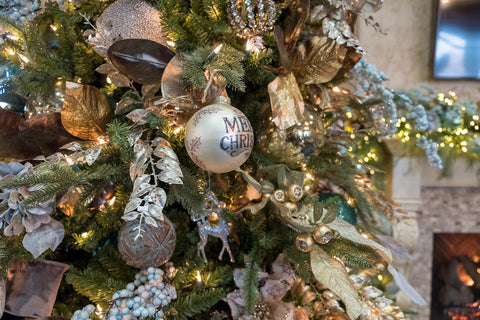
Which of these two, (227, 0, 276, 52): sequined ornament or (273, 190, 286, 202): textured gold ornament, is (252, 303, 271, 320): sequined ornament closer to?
(273, 190, 286, 202): textured gold ornament

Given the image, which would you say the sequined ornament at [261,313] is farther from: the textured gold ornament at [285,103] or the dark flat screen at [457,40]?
the dark flat screen at [457,40]

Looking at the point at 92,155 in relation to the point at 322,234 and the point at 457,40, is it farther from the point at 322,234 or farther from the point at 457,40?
the point at 457,40

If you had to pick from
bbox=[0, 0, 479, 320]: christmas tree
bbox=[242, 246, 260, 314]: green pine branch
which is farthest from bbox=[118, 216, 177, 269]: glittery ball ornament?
bbox=[242, 246, 260, 314]: green pine branch

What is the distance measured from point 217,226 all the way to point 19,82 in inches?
14.4

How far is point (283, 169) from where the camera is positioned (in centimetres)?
54

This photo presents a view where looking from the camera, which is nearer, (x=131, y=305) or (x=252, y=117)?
(x=131, y=305)

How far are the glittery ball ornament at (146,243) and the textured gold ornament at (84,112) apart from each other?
0.15 meters

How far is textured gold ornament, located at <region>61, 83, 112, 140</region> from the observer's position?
0.51 metres

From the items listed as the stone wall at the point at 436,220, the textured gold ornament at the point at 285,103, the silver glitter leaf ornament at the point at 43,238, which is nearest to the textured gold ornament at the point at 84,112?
the silver glitter leaf ornament at the point at 43,238

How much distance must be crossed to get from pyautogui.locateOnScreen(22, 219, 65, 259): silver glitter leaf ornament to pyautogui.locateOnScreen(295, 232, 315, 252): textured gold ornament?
298 millimetres

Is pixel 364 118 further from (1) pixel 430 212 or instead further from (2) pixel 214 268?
(1) pixel 430 212

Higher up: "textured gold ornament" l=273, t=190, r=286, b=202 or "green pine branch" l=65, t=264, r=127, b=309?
"textured gold ornament" l=273, t=190, r=286, b=202

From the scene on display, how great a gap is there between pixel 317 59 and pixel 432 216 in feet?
5.03

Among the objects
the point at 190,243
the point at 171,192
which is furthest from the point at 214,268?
the point at 171,192
